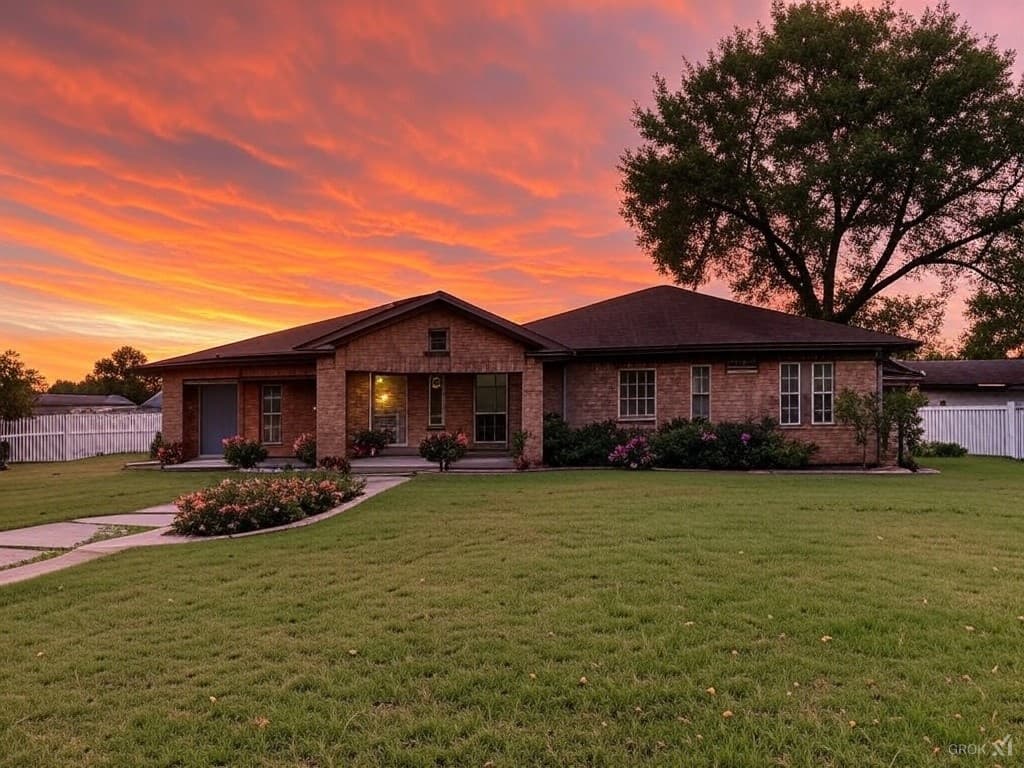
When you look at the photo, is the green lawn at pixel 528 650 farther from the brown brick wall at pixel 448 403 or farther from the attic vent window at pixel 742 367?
the brown brick wall at pixel 448 403

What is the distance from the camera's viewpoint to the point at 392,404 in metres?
20.7

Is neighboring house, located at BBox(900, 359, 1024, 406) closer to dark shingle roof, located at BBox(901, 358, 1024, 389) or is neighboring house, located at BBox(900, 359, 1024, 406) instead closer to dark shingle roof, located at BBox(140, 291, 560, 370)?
dark shingle roof, located at BBox(901, 358, 1024, 389)

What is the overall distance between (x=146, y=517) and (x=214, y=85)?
30.7 ft

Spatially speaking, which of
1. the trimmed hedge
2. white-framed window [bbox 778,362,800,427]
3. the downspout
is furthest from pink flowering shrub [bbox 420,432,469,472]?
white-framed window [bbox 778,362,800,427]

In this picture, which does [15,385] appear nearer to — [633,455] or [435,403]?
[435,403]

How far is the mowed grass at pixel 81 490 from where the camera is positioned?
1118 centimetres

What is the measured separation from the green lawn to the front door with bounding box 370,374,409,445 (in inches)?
497

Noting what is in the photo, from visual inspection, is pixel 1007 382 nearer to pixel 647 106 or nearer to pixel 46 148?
pixel 647 106

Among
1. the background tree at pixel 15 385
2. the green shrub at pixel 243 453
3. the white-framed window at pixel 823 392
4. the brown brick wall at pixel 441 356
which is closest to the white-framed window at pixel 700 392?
the white-framed window at pixel 823 392

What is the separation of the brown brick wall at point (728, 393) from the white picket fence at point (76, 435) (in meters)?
19.5

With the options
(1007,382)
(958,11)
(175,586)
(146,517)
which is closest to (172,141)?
(146,517)

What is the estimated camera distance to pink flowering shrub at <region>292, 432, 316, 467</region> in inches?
717

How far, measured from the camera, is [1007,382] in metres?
27.7

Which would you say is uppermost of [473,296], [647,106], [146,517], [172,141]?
[647,106]
